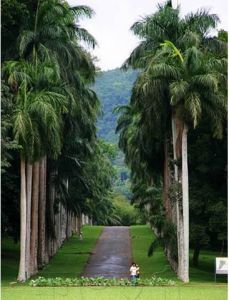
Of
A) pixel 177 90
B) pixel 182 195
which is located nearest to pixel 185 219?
pixel 182 195

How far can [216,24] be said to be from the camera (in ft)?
129

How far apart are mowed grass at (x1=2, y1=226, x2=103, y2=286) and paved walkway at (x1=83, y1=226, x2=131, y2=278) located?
0.61 meters

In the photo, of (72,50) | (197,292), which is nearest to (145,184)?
(72,50)

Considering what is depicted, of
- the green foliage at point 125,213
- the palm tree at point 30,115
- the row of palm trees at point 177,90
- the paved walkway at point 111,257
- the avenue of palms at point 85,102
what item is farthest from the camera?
the green foliage at point 125,213

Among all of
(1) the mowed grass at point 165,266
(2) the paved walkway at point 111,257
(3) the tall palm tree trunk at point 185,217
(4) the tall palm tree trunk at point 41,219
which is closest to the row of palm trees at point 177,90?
(3) the tall palm tree trunk at point 185,217

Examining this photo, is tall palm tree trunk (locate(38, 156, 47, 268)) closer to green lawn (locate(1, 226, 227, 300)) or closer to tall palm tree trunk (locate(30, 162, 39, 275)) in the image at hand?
green lawn (locate(1, 226, 227, 300))

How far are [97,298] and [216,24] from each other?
65.3 feet

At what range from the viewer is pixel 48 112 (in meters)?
32.3

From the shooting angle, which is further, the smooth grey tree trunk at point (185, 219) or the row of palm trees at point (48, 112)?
the smooth grey tree trunk at point (185, 219)

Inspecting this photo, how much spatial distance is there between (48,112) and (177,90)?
6.25 m

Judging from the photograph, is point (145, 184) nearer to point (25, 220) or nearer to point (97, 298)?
point (25, 220)

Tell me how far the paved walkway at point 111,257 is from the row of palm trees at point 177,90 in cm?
409

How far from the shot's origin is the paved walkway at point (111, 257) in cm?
4162

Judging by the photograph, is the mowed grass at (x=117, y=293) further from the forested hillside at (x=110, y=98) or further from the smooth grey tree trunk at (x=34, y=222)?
the forested hillside at (x=110, y=98)
